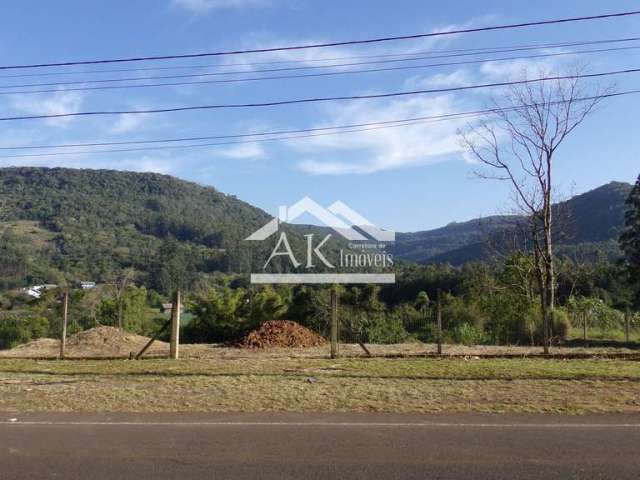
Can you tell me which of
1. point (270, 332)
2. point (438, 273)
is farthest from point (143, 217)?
point (270, 332)

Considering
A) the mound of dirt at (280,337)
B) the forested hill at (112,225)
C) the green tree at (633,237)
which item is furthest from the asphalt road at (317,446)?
the forested hill at (112,225)

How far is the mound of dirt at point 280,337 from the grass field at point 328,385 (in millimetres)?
3016

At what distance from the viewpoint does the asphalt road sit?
18.0 feet

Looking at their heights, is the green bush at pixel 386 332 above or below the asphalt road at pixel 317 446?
above

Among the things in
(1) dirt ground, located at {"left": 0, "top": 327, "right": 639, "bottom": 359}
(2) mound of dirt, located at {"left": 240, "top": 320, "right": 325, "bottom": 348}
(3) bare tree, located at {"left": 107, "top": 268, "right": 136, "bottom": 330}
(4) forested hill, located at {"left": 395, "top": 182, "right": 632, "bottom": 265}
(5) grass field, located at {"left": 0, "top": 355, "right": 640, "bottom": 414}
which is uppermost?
(4) forested hill, located at {"left": 395, "top": 182, "right": 632, "bottom": 265}

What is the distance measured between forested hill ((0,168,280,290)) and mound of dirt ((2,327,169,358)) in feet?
138

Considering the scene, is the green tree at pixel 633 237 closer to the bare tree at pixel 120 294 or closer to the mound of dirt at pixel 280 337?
the mound of dirt at pixel 280 337

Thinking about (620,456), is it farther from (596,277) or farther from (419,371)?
(596,277)

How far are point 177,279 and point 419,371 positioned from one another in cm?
4847

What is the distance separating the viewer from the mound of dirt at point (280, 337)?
54.3ft

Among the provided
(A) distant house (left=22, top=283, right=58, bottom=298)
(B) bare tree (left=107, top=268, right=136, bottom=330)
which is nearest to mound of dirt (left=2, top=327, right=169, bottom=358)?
(B) bare tree (left=107, top=268, right=136, bottom=330)

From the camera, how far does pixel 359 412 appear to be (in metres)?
8.41

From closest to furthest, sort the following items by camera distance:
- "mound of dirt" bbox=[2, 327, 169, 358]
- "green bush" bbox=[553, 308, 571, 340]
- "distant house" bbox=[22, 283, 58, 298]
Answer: "mound of dirt" bbox=[2, 327, 169, 358], "green bush" bbox=[553, 308, 571, 340], "distant house" bbox=[22, 283, 58, 298]

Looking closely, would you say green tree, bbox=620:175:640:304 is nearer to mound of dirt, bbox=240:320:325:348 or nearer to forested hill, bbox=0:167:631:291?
forested hill, bbox=0:167:631:291
